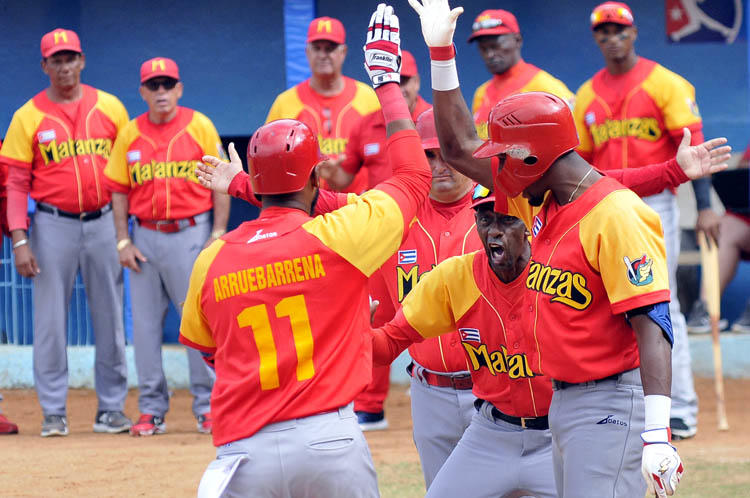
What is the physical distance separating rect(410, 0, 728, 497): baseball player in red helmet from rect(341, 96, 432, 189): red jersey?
A: 432 cm

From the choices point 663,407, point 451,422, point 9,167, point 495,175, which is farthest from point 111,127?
point 663,407

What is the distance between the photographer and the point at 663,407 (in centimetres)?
348

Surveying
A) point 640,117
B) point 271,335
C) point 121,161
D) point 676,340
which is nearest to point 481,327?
point 271,335

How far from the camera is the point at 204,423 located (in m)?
8.02

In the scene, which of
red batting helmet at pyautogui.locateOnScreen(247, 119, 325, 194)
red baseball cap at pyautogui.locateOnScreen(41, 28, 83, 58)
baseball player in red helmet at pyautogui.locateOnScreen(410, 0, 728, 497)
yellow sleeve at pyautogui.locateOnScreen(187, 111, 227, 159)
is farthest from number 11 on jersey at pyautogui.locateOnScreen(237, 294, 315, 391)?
red baseball cap at pyautogui.locateOnScreen(41, 28, 83, 58)

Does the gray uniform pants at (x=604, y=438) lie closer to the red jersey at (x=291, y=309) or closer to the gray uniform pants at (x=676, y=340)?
the red jersey at (x=291, y=309)

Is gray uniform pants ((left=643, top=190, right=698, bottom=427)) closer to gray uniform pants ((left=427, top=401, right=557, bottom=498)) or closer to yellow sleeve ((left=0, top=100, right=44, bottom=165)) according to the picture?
gray uniform pants ((left=427, top=401, right=557, bottom=498))

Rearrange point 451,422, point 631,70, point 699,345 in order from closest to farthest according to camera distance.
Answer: point 451,422 → point 631,70 → point 699,345

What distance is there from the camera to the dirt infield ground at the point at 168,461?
21.2 ft

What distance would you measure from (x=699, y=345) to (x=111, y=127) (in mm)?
5425

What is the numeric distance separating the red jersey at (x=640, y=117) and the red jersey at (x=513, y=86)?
320mm

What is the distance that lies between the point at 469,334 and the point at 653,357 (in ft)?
3.30

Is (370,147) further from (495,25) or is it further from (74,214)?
(74,214)

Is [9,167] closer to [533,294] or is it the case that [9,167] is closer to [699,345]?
[533,294]
